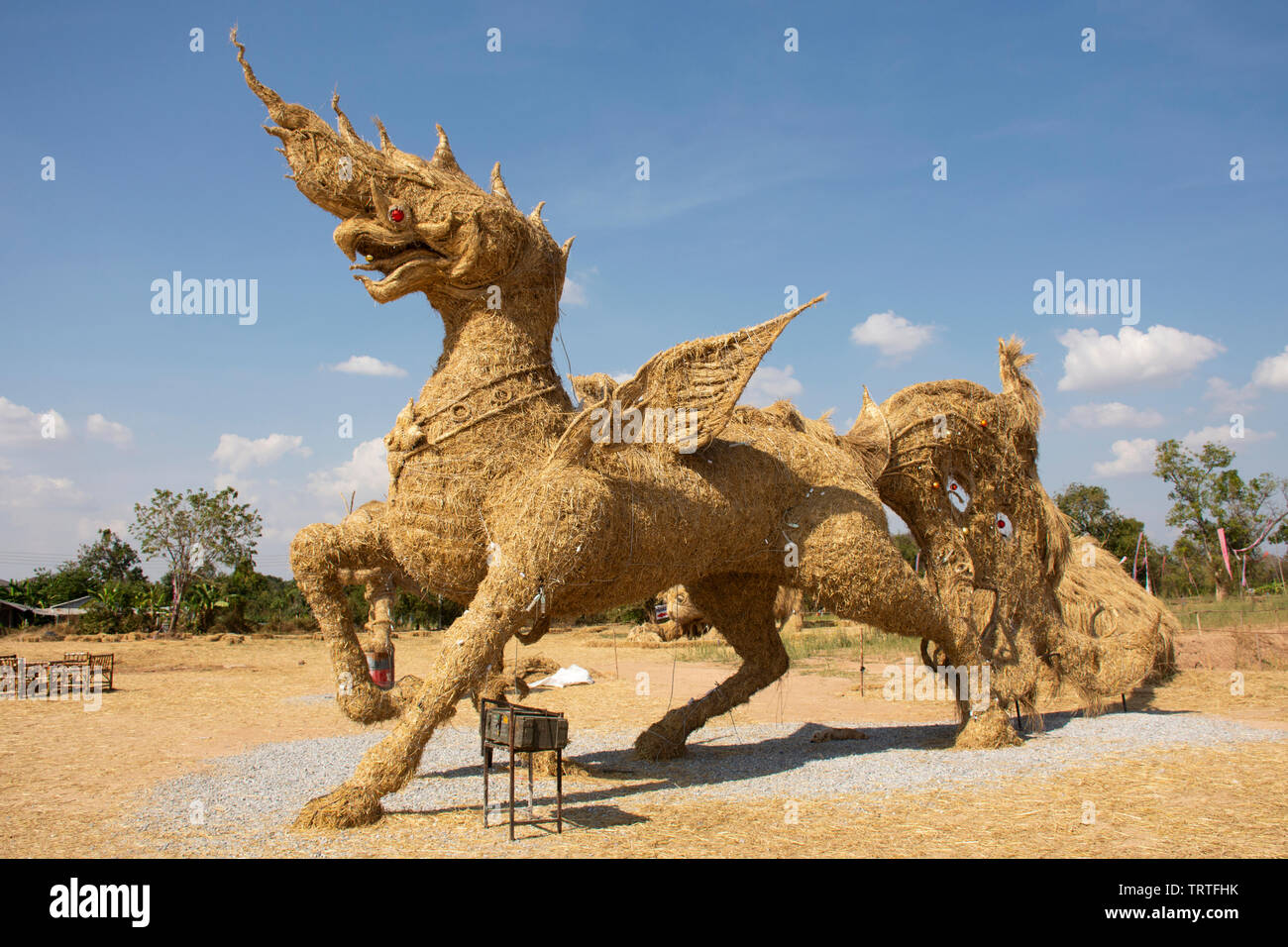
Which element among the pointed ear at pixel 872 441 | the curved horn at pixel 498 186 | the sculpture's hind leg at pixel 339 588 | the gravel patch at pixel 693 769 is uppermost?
the curved horn at pixel 498 186

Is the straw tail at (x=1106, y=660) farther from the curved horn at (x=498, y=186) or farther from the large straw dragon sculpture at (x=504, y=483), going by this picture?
the curved horn at (x=498, y=186)

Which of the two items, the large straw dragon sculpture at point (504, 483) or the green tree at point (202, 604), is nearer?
the large straw dragon sculpture at point (504, 483)

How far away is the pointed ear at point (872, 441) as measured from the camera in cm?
691

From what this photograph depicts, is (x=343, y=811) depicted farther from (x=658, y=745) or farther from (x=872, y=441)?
(x=872, y=441)

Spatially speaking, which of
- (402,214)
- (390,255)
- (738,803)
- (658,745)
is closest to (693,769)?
(658,745)

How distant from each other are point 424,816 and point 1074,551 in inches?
395

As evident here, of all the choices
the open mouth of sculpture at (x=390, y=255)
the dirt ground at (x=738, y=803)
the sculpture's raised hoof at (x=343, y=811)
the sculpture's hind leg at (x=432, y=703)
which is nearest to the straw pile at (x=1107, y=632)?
the dirt ground at (x=738, y=803)

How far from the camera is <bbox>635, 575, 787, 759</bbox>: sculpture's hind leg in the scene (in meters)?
6.71

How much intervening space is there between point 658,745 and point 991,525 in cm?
355

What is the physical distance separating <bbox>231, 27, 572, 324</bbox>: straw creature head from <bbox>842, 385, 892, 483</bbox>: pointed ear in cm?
319

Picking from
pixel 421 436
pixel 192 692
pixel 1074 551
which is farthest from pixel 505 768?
pixel 1074 551

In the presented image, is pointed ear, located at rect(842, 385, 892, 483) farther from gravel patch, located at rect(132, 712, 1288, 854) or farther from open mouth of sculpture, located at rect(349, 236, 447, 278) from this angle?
open mouth of sculpture, located at rect(349, 236, 447, 278)

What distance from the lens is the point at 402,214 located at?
494 centimetres

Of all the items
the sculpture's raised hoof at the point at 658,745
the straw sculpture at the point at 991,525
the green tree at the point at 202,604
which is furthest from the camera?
the green tree at the point at 202,604
